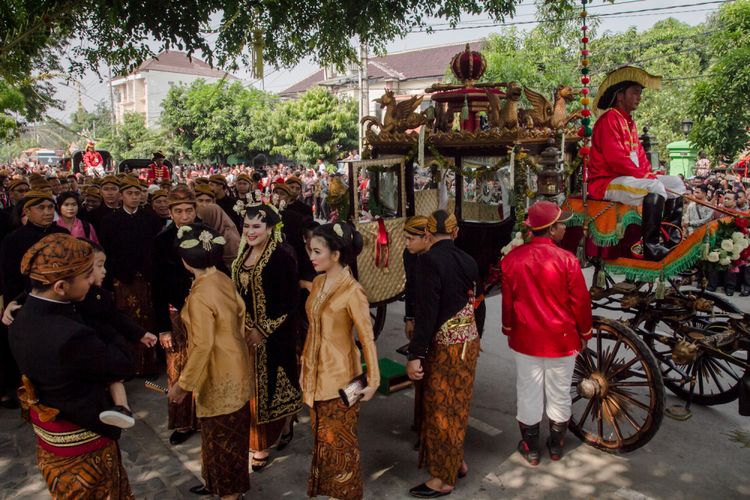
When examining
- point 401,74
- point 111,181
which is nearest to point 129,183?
point 111,181

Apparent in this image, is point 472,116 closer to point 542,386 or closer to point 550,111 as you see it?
point 550,111

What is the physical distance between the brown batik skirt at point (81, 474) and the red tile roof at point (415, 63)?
38998mm

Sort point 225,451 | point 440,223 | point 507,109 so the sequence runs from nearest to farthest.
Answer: point 225,451
point 440,223
point 507,109

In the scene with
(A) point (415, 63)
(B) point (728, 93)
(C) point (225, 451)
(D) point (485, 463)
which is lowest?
(D) point (485, 463)

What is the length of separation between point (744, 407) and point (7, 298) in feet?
19.3

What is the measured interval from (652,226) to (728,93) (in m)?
9.13

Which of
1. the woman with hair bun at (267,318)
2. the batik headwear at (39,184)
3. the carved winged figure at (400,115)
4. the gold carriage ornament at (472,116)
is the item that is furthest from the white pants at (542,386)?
the batik headwear at (39,184)

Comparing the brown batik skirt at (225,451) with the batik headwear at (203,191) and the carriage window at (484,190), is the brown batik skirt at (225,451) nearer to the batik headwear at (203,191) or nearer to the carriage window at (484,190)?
the batik headwear at (203,191)

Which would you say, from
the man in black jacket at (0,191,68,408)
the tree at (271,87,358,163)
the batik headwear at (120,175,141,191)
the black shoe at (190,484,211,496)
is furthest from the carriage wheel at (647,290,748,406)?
the tree at (271,87,358,163)

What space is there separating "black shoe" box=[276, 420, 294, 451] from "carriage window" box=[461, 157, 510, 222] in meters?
3.14

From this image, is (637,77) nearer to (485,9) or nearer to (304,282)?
(304,282)

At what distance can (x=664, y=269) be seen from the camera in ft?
15.1

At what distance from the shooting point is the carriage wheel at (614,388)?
4230 mm

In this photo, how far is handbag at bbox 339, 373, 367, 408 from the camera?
337 cm
